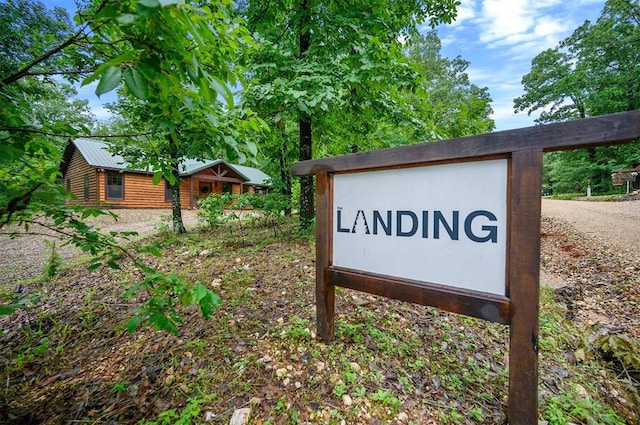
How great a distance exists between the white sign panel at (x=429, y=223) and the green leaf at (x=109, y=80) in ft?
4.60

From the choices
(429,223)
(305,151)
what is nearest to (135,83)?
(429,223)

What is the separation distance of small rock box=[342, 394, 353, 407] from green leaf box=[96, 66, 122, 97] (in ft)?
6.04

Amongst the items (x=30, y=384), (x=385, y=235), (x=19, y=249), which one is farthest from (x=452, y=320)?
(x=19, y=249)

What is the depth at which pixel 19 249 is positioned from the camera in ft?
24.4

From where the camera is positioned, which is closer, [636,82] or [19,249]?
[19,249]

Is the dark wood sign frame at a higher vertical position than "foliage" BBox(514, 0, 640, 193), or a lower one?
lower

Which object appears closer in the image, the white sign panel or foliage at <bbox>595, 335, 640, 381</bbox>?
the white sign panel

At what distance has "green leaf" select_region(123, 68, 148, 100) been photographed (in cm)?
84

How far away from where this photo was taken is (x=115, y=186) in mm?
15391

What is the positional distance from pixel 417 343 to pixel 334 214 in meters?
1.25

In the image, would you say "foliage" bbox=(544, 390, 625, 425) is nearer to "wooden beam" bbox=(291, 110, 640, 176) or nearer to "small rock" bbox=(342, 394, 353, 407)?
"small rock" bbox=(342, 394, 353, 407)

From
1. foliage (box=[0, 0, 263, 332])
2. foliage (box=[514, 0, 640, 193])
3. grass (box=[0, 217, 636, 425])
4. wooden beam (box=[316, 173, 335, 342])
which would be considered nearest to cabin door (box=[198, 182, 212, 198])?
grass (box=[0, 217, 636, 425])

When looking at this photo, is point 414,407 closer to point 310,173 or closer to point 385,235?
point 385,235

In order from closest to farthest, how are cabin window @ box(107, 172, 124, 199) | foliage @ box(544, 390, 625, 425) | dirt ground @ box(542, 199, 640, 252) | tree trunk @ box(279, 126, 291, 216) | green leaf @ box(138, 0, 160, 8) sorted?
green leaf @ box(138, 0, 160, 8) → foliage @ box(544, 390, 625, 425) → dirt ground @ box(542, 199, 640, 252) → tree trunk @ box(279, 126, 291, 216) → cabin window @ box(107, 172, 124, 199)
